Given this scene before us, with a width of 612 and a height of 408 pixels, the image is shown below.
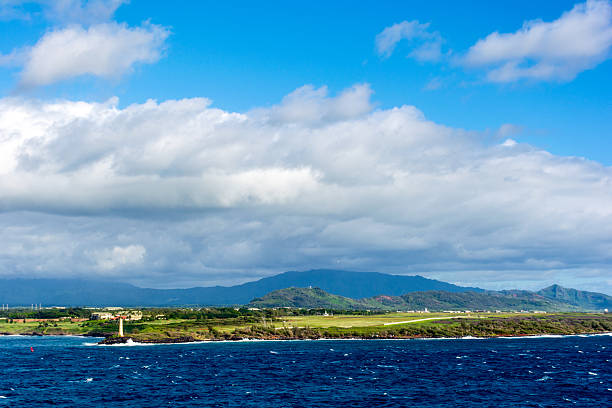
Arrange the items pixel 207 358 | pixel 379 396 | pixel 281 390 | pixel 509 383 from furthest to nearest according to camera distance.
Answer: pixel 207 358, pixel 509 383, pixel 281 390, pixel 379 396

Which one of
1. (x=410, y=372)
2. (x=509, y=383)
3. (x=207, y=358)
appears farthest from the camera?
(x=207, y=358)

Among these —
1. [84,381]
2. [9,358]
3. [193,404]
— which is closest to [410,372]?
[193,404]

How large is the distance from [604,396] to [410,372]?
43982 millimetres

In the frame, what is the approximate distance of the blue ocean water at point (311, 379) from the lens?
10825 cm

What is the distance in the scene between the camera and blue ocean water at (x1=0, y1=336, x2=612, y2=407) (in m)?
108

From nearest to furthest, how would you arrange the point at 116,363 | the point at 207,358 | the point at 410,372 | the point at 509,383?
the point at 509,383
the point at 410,372
the point at 116,363
the point at 207,358

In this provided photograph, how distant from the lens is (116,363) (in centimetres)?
16800

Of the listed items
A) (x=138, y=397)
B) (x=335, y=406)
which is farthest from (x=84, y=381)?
(x=335, y=406)

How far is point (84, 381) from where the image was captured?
132500mm

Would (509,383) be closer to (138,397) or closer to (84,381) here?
(138,397)

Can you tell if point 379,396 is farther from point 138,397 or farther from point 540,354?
point 540,354

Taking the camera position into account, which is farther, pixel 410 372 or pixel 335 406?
pixel 410 372

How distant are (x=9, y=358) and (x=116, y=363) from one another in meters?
40.9

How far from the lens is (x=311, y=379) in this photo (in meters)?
134
